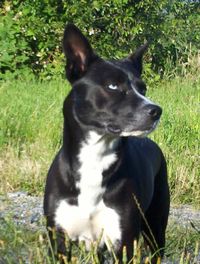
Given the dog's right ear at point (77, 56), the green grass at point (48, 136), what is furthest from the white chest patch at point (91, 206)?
the green grass at point (48, 136)

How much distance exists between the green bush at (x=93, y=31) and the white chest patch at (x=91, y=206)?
29.5 feet

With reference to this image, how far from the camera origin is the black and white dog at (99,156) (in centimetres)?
436

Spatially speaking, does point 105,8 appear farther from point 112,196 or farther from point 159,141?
point 112,196

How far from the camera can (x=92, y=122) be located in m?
4.47

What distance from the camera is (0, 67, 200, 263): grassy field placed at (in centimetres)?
741

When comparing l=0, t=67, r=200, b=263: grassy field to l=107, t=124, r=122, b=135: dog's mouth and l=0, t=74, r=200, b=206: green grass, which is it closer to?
l=0, t=74, r=200, b=206: green grass

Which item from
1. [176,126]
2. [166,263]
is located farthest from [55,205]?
[176,126]

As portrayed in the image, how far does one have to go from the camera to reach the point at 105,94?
14.7ft

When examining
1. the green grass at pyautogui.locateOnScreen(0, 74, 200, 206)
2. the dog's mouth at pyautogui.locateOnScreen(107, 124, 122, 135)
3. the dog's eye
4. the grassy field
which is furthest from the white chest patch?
the green grass at pyautogui.locateOnScreen(0, 74, 200, 206)

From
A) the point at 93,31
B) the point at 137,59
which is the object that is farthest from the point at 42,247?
the point at 93,31

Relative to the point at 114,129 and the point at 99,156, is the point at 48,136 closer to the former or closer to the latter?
the point at 99,156

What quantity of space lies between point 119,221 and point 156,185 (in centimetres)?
105

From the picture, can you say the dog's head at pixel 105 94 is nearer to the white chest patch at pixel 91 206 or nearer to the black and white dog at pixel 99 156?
the black and white dog at pixel 99 156

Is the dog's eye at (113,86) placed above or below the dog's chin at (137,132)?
above
